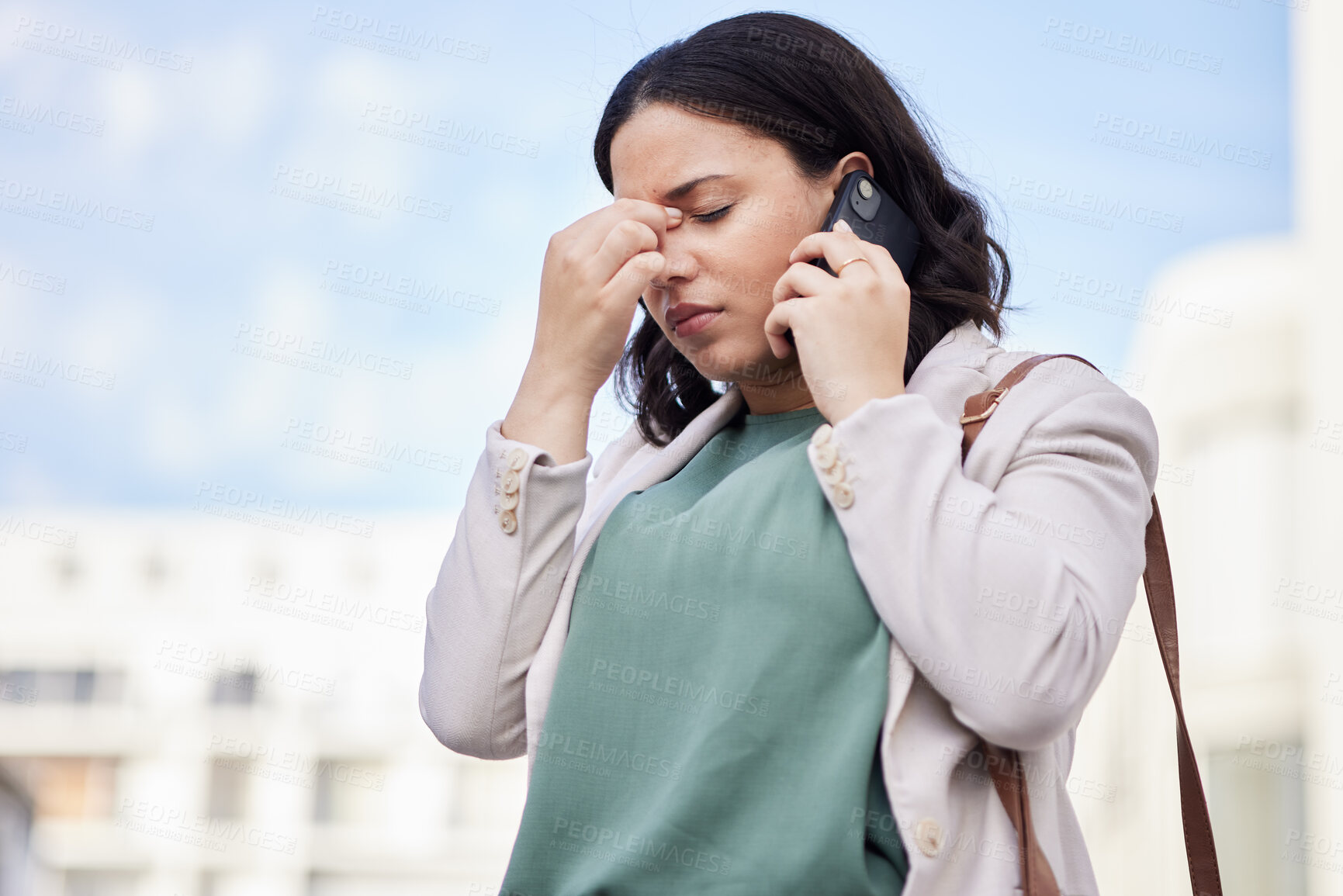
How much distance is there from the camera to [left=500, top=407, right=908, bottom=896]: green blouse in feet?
4.45

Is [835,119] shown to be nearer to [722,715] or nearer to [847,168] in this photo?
[847,168]

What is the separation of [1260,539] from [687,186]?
14.1m

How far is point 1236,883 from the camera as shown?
38.8ft

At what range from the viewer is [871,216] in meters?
1.78

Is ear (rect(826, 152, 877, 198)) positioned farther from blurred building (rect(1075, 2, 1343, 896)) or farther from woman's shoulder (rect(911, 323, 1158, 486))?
blurred building (rect(1075, 2, 1343, 896))

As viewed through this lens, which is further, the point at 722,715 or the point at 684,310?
the point at 684,310

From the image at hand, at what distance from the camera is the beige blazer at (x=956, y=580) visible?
51.4 inches

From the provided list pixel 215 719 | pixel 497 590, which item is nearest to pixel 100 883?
pixel 215 719

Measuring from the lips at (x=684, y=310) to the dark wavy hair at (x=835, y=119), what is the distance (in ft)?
0.86

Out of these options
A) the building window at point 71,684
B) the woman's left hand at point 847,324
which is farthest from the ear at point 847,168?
the building window at point 71,684

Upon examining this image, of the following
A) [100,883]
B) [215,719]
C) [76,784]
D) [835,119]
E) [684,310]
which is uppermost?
[835,119]

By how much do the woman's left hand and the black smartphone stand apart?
14 centimetres

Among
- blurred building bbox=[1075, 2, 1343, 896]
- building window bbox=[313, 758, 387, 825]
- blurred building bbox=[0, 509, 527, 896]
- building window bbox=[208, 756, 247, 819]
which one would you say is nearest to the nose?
blurred building bbox=[1075, 2, 1343, 896]

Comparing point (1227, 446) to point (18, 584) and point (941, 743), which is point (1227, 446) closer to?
point (941, 743)
